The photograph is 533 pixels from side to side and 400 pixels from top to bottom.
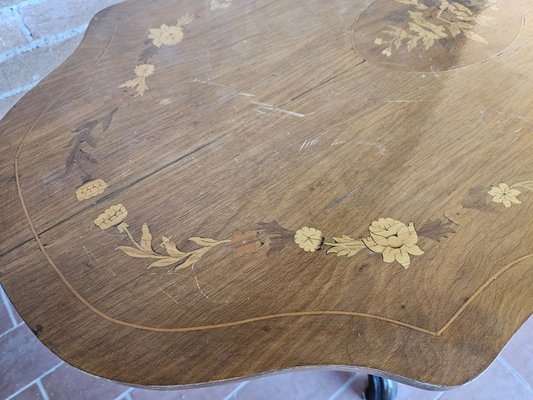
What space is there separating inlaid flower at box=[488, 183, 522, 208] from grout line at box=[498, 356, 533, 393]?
719 mm

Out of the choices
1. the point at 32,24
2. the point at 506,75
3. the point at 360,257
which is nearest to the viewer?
the point at 360,257

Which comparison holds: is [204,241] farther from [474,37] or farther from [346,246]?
[474,37]

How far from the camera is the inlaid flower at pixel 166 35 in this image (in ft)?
3.46

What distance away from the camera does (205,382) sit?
0.57 meters

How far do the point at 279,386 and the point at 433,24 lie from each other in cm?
98

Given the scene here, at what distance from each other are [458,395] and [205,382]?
887mm

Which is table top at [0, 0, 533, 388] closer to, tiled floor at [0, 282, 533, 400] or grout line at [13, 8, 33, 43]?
grout line at [13, 8, 33, 43]

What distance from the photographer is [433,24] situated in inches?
40.8

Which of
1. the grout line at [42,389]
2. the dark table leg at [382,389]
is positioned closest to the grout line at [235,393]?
the dark table leg at [382,389]

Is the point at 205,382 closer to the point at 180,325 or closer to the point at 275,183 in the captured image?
the point at 180,325

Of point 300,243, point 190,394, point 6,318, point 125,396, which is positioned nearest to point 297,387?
point 190,394

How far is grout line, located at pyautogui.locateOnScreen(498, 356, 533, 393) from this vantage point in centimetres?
120

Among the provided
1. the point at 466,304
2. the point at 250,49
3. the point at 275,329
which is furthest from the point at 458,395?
the point at 250,49

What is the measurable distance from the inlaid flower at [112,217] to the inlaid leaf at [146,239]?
0.04 m
